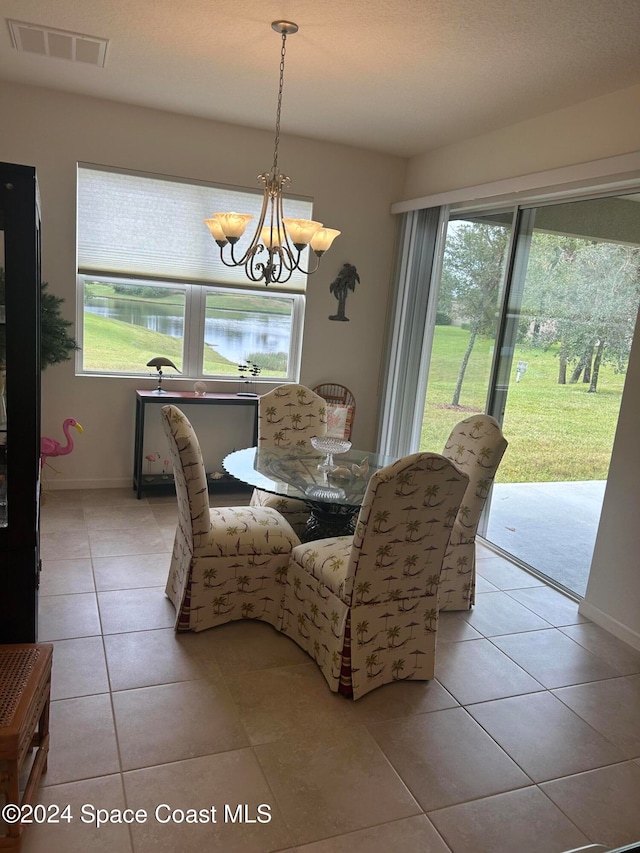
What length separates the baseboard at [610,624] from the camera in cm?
305

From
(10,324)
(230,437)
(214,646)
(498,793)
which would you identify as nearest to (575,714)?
(498,793)

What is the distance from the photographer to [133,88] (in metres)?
3.92

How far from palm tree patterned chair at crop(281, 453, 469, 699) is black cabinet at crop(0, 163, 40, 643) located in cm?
110

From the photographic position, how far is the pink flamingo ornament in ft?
13.7

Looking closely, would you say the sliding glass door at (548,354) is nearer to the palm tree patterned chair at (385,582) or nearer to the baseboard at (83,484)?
the palm tree patterned chair at (385,582)

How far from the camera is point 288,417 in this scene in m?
3.76

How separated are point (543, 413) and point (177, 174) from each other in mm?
3043

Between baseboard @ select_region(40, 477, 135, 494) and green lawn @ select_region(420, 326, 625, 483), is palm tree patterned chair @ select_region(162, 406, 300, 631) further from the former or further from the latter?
baseboard @ select_region(40, 477, 135, 494)

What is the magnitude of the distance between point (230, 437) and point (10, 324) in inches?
126

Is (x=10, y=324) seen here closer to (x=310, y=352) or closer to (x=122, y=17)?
(x=122, y=17)


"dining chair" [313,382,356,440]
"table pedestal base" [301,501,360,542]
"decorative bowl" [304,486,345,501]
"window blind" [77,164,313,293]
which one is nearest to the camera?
"decorative bowl" [304,486,345,501]

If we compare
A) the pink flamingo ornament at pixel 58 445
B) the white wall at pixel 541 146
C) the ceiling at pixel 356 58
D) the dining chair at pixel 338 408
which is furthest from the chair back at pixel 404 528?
the pink flamingo ornament at pixel 58 445

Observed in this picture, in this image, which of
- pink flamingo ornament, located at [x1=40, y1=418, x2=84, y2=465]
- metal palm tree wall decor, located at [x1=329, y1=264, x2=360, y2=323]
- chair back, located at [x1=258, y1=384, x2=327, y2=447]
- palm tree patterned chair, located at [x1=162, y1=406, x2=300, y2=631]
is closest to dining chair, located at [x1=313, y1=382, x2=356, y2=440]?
metal palm tree wall decor, located at [x1=329, y1=264, x2=360, y2=323]

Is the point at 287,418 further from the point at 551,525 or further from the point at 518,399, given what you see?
the point at 551,525
